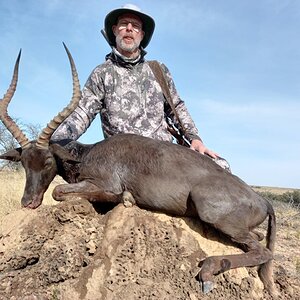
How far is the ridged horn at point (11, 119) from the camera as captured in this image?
5.10 meters

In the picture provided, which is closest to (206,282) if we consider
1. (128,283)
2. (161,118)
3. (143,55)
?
(128,283)

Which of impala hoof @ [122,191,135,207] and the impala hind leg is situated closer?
the impala hind leg

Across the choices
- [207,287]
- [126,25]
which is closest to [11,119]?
[126,25]

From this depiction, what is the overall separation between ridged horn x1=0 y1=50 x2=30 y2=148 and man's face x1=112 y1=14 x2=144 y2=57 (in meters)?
1.79

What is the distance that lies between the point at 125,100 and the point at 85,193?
2.05m

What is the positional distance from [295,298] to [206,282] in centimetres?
132

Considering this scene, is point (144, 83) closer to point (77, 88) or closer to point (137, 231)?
point (77, 88)

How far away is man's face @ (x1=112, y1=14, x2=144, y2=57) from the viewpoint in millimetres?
6613

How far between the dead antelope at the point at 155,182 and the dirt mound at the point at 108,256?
15 centimetres

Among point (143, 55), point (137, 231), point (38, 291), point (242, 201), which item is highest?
point (143, 55)

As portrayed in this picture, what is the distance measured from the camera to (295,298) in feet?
15.9

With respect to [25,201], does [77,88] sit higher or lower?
higher

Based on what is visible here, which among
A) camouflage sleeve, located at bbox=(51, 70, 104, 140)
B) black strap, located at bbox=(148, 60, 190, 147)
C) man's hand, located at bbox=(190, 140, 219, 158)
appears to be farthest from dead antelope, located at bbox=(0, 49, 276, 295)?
black strap, located at bbox=(148, 60, 190, 147)

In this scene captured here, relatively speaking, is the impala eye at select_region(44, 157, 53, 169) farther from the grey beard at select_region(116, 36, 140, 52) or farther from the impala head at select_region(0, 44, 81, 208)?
the grey beard at select_region(116, 36, 140, 52)
